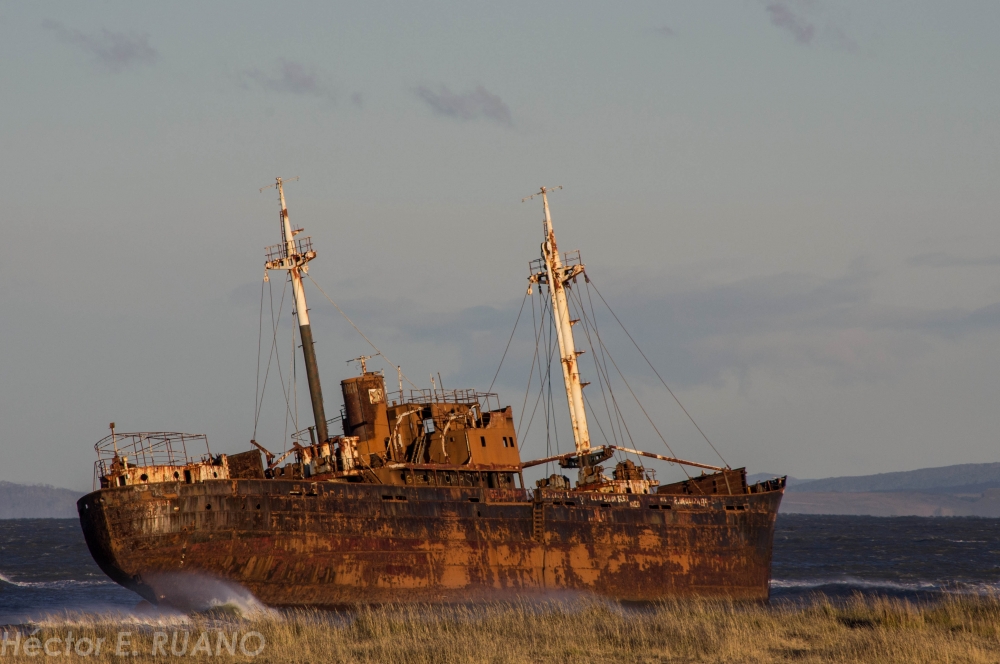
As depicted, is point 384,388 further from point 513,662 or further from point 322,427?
point 513,662

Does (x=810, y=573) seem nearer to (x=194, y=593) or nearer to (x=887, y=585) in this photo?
(x=887, y=585)

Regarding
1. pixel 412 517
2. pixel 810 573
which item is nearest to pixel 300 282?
pixel 412 517

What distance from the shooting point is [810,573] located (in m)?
56.2

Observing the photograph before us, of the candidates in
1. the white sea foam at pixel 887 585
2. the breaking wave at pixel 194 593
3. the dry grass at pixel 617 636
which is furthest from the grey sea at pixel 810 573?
the dry grass at pixel 617 636

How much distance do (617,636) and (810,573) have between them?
34.7 metres

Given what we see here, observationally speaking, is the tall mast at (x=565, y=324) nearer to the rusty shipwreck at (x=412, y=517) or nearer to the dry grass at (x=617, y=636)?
the rusty shipwreck at (x=412, y=517)

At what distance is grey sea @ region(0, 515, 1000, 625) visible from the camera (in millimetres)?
41281

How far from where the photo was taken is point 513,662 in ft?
69.4

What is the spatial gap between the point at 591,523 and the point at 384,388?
27.2 ft

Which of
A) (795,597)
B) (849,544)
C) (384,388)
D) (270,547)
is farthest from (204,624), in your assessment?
(849,544)

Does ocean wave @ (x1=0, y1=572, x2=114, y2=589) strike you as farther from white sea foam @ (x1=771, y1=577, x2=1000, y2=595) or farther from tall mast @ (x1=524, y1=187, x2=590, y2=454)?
white sea foam @ (x1=771, y1=577, x2=1000, y2=595)

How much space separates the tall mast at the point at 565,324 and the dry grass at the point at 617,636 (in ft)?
58.1

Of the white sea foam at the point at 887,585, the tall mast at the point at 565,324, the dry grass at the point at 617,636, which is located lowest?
the white sea foam at the point at 887,585

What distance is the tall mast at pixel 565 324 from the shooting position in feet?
155
